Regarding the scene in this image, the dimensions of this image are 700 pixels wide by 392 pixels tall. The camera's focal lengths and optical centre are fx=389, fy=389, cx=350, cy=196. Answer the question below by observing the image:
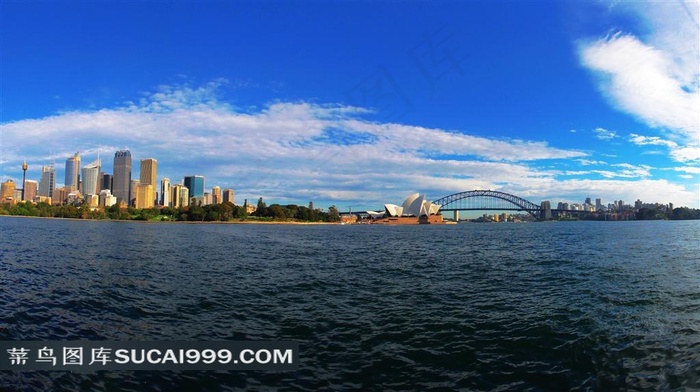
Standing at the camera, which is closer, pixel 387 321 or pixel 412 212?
pixel 387 321

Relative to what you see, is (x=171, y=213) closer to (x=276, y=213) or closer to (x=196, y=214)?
(x=196, y=214)

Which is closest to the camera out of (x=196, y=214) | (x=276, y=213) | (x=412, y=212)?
(x=196, y=214)

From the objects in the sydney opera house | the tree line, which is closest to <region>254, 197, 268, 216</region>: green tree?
the tree line

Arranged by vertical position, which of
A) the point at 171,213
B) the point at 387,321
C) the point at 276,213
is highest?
the point at 276,213

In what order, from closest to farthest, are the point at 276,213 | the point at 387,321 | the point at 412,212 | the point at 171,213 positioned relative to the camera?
the point at 387,321
the point at 276,213
the point at 171,213
the point at 412,212

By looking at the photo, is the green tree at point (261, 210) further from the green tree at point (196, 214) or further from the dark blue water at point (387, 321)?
the dark blue water at point (387, 321)

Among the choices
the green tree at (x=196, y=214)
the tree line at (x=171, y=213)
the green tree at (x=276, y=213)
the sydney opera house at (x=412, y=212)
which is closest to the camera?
the green tree at (x=196, y=214)

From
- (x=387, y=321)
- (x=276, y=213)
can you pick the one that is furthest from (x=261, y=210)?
(x=387, y=321)

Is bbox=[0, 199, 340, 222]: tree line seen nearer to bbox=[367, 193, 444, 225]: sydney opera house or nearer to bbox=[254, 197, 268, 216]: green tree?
bbox=[254, 197, 268, 216]: green tree

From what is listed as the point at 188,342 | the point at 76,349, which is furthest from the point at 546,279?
the point at 76,349

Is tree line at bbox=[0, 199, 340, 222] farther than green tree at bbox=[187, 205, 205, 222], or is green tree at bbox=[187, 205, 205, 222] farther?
tree line at bbox=[0, 199, 340, 222]

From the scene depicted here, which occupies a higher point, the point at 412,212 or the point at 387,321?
the point at 412,212

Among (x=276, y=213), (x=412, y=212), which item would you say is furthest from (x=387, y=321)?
(x=412, y=212)

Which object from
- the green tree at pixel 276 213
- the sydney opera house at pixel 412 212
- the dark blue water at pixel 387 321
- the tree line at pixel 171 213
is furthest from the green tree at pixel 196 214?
the dark blue water at pixel 387 321
